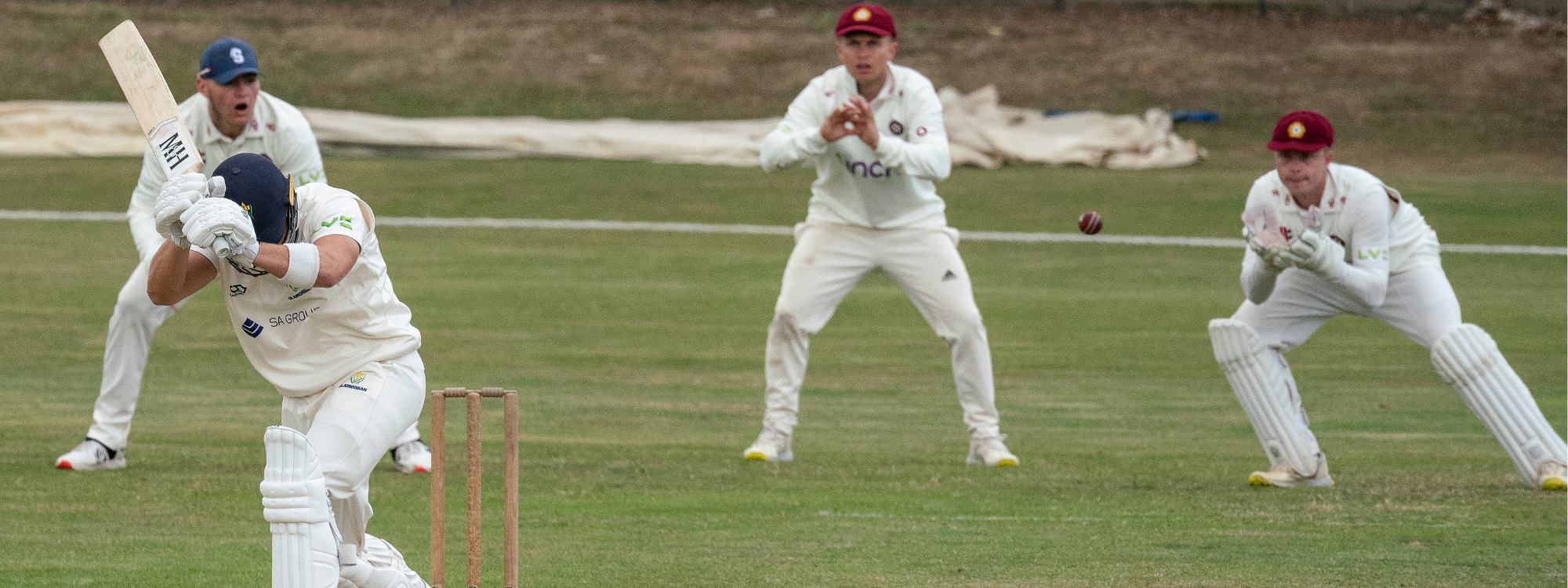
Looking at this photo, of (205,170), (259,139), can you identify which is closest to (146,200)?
(205,170)

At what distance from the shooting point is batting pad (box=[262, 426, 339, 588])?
4.17m

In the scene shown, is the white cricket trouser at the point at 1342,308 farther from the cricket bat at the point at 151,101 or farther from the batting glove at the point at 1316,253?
the cricket bat at the point at 151,101

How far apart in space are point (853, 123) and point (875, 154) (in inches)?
12.3

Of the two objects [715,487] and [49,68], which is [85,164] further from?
[715,487]

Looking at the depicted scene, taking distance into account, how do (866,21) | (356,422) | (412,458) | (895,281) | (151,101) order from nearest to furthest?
(356,422), (151,101), (412,458), (866,21), (895,281)

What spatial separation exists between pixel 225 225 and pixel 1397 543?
3741 mm

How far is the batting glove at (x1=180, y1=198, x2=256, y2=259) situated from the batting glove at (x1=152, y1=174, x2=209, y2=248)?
4 cm

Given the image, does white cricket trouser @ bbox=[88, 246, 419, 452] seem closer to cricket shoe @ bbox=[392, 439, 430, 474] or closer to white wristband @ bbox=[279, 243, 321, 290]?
cricket shoe @ bbox=[392, 439, 430, 474]

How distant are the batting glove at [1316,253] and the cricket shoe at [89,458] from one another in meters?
4.36

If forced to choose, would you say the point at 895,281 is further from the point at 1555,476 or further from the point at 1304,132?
the point at 1555,476

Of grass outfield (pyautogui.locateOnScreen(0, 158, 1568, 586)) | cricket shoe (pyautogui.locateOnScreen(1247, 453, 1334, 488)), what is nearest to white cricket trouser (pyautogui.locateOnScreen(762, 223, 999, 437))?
grass outfield (pyautogui.locateOnScreen(0, 158, 1568, 586))

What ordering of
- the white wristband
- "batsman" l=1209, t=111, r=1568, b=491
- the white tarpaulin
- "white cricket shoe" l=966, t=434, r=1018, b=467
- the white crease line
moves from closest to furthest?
the white wristband
"batsman" l=1209, t=111, r=1568, b=491
"white cricket shoe" l=966, t=434, r=1018, b=467
the white crease line
the white tarpaulin

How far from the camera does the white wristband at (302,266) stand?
14.1 feet

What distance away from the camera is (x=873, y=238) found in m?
7.71
